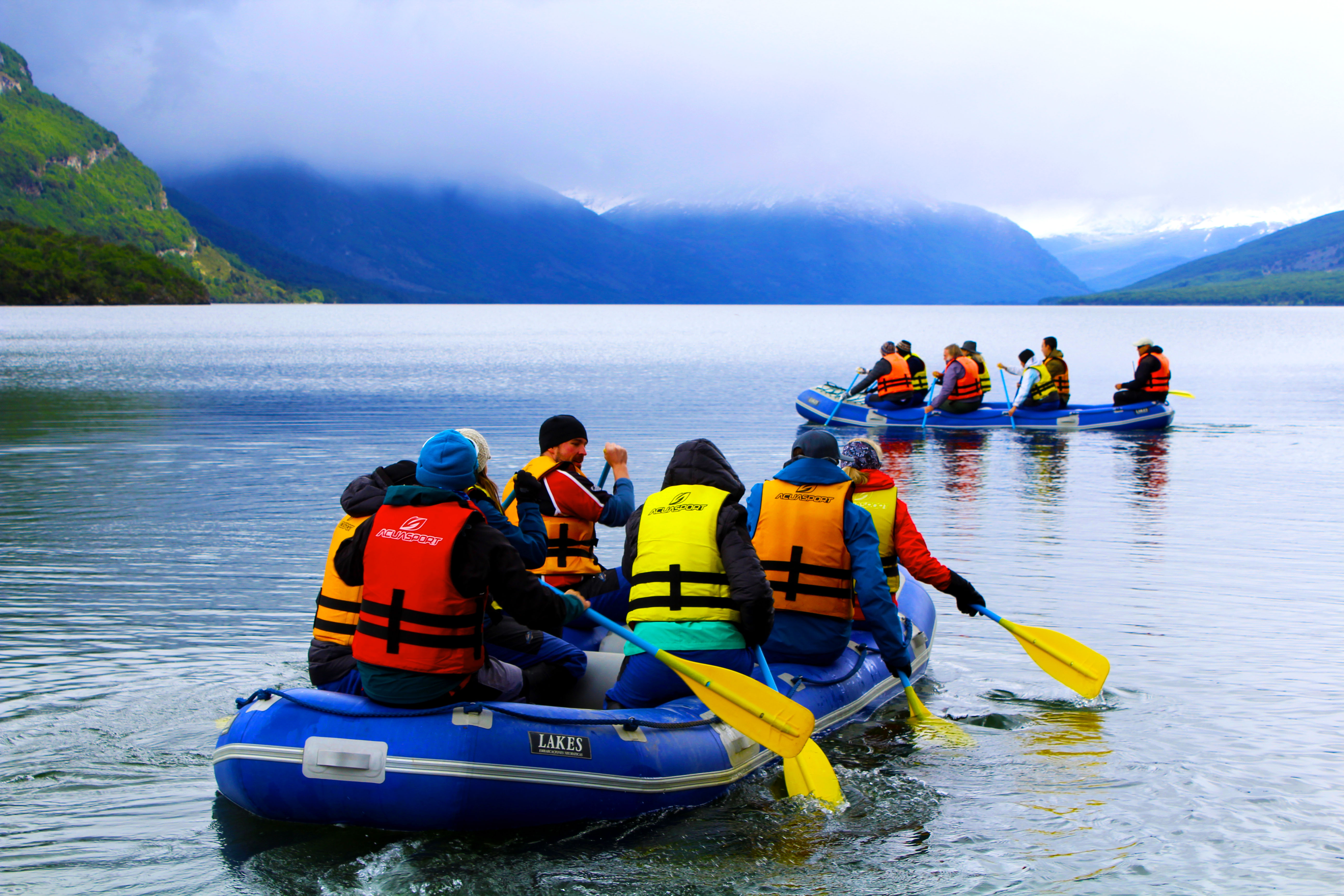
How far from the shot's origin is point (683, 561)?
5.95 meters

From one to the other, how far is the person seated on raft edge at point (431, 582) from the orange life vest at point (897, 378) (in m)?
20.5

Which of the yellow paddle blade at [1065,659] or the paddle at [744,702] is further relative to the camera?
the yellow paddle blade at [1065,659]

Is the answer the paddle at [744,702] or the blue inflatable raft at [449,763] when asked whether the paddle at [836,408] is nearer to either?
the paddle at [744,702]

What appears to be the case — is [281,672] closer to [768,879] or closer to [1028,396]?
[768,879]

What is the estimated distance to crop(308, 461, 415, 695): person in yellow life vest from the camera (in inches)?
223

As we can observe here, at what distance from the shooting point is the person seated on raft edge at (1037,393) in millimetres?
24750

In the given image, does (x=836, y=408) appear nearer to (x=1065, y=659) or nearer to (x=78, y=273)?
(x=1065, y=659)

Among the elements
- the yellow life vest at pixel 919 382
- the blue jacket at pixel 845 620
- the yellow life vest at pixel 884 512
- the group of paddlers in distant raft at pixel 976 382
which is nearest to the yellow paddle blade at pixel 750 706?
the blue jacket at pixel 845 620

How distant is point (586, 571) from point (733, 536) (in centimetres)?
234

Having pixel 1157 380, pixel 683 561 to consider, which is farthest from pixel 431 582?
pixel 1157 380

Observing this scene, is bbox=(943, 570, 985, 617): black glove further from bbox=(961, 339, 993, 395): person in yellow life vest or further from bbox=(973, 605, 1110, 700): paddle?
bbox=(961, 339, 993, 395): person in yellow life vest

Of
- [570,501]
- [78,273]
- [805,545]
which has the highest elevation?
[78,273]

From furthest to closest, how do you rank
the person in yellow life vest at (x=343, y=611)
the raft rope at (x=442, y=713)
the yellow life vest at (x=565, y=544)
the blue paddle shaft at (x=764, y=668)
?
1. the yellow life vest at (x=565, y=544)
2. the blue paddle shaft at (x=764, y=668)
3. the person in yellow life vest at (x=343, y=611)
4. the raft rope at (x=442, y=713)

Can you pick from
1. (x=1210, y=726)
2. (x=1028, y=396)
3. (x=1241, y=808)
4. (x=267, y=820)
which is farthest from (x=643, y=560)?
(x=1028, y=396)
